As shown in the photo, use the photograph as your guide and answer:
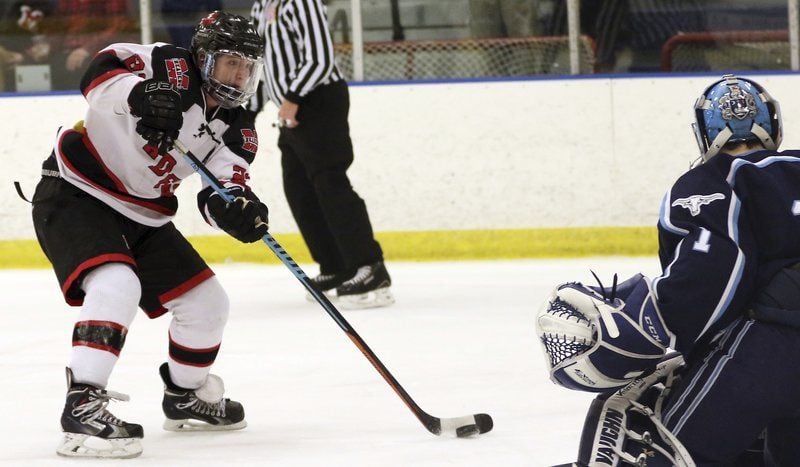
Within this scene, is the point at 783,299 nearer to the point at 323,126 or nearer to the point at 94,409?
the point at 94,409

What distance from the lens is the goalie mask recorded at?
2.54 metres

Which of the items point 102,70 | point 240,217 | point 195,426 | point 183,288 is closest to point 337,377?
point 195,426

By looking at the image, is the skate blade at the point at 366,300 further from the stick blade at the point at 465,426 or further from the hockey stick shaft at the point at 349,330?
the stick blade at the point at 465,426

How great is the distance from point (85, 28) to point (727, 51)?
2.72 metres

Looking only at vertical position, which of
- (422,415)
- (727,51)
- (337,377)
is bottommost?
(337,377)

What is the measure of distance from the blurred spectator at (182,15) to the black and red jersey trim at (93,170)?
2.90m

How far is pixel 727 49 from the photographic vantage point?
546 centimetres

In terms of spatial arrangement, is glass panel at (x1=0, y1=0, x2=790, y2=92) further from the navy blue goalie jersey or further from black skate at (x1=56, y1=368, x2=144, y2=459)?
the navy blue goalie jersey

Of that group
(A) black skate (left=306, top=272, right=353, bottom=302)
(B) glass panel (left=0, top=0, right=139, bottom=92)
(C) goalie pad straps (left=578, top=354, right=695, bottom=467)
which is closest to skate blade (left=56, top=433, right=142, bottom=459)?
(C) goalie pad straps (left=578, top=354, right=695, bottom=467)

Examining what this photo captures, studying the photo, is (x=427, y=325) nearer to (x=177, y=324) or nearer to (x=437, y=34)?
(x=177, y=324)

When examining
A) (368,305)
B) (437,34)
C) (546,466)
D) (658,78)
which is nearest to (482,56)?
(437,34)

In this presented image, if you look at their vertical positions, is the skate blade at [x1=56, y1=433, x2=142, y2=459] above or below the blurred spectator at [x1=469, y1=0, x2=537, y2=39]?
below

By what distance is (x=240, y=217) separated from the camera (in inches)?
97.9

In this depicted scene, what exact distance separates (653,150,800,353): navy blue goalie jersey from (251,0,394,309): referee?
8.00 ft
